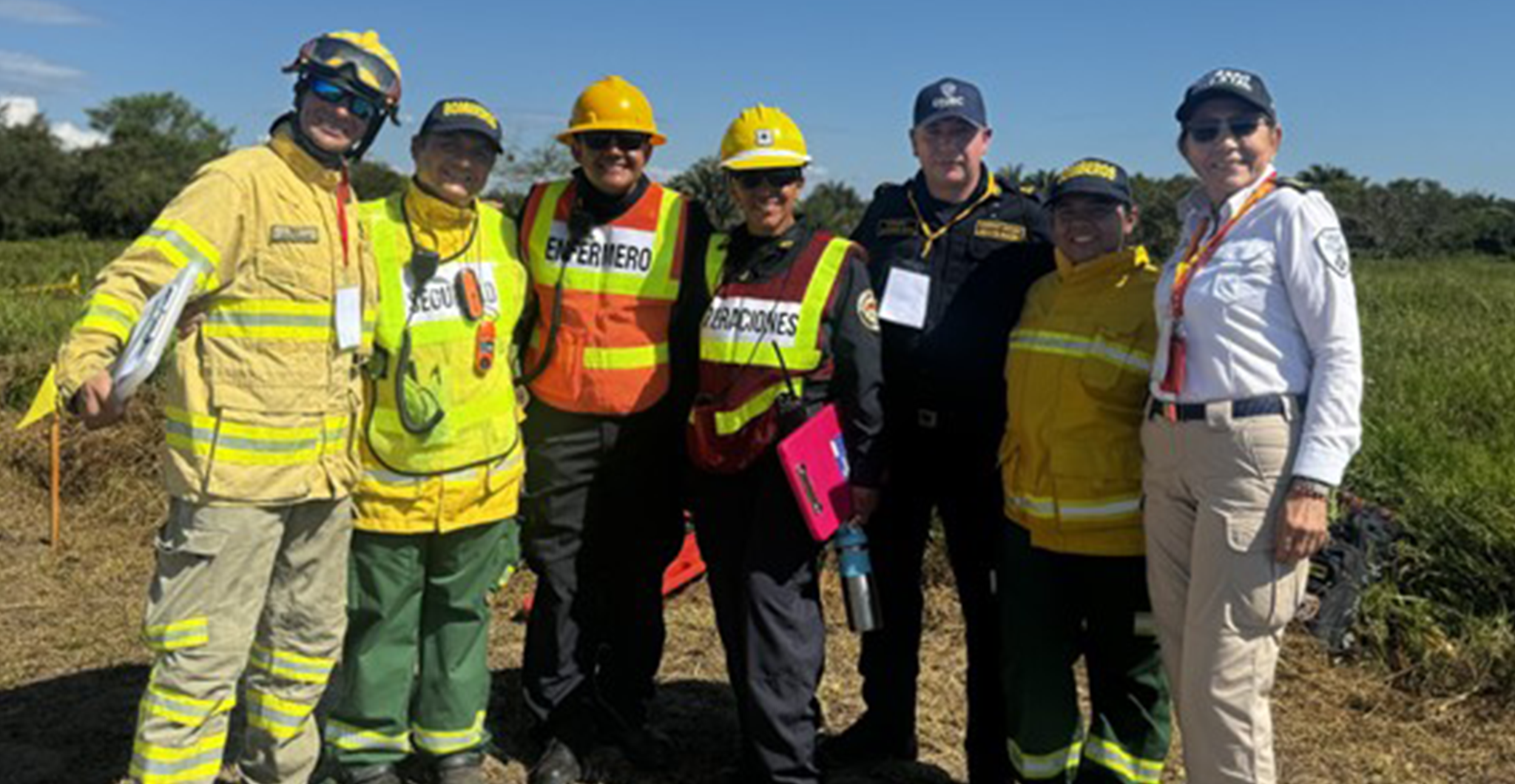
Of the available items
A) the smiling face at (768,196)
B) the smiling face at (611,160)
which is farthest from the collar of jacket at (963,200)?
the smiling face at (611,160)

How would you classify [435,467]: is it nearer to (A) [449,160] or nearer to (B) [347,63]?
(A) [449,160]

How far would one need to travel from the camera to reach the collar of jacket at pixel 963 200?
3.76 m

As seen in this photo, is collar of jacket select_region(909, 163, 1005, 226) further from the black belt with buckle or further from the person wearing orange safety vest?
the black belt with buckle

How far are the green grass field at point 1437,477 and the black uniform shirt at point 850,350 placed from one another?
9.61ft

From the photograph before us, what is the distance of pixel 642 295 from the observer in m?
3.81

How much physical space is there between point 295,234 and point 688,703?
264cm

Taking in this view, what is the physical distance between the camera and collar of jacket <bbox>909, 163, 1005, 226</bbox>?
3.76m

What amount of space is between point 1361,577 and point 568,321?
12.1 ft

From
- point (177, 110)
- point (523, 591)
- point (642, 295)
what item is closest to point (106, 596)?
point (523, 591)

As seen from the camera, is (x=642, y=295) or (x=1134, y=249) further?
(x=642, y=295)

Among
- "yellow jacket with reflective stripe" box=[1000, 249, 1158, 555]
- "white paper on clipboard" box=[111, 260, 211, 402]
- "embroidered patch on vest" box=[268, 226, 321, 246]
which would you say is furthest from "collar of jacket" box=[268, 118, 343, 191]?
"yellow jacket with reflective stripe" box=[1000, 249, 1158, 555]

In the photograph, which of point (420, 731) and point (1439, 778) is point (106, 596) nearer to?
point (420, 731)

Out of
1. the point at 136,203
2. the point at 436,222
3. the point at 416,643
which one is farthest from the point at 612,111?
the point at 136,203

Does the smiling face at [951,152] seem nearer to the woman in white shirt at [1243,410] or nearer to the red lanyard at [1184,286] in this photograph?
the woman in white shirt at [1243,410]
